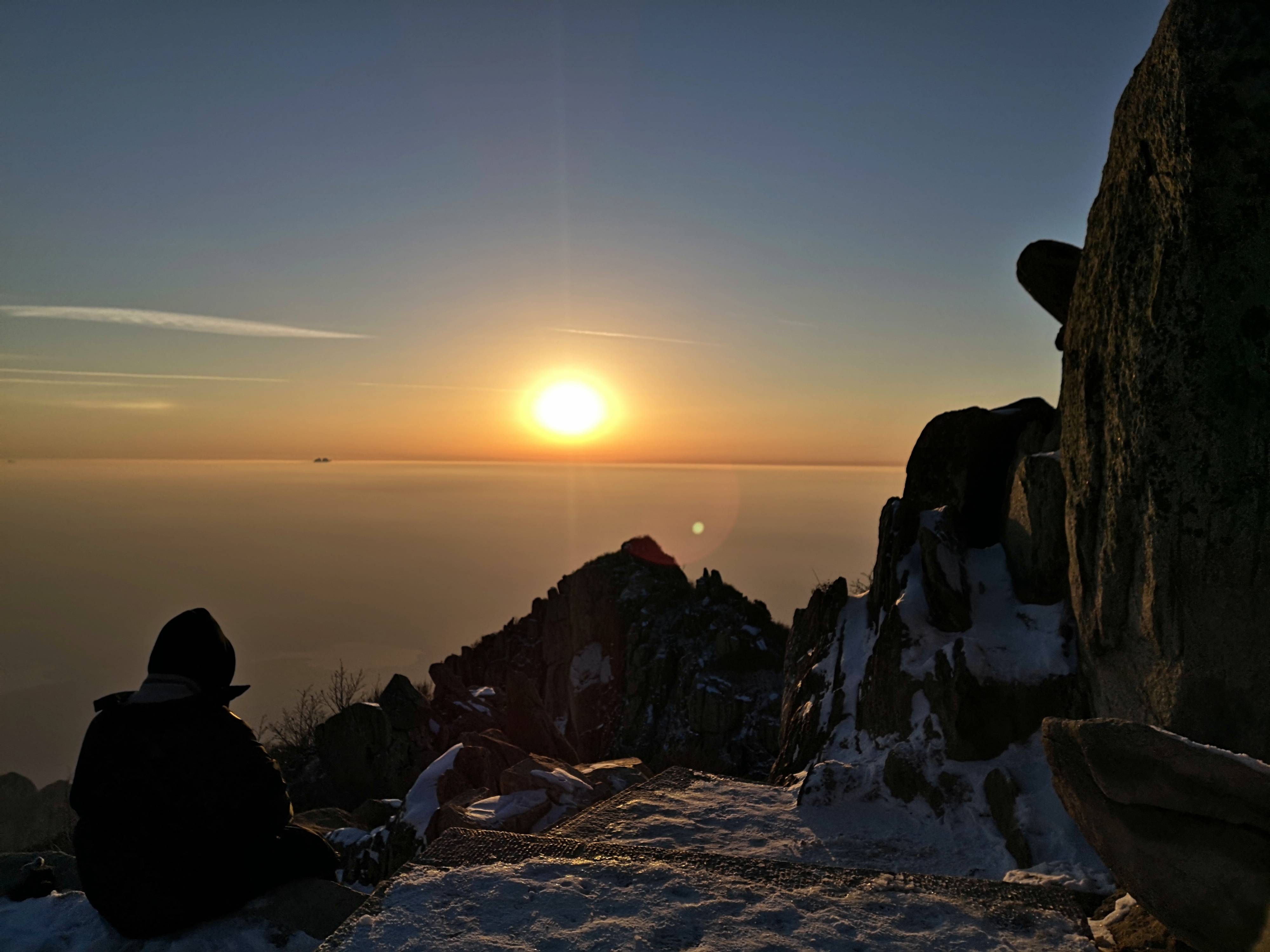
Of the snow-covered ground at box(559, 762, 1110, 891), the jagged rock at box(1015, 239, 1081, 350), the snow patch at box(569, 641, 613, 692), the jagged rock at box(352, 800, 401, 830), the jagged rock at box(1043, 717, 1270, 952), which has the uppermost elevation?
the jagged rock at box(1015, 239, 1081, 350)

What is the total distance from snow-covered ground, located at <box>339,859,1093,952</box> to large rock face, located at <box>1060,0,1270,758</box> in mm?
2319

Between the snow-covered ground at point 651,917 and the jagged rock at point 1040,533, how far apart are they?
4786 mm

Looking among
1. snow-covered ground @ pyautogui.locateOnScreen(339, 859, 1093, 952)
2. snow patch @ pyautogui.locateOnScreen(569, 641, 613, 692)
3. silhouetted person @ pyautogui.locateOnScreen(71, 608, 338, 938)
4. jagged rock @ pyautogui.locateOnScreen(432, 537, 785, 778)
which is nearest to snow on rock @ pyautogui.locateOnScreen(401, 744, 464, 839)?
silhouetted person @ pyautogui.locateOnScreen(71, 608, 338, 938)

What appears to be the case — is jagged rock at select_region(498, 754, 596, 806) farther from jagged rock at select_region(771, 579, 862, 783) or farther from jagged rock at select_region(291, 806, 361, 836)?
jagged rock at select_region(291, 806, 361, 836)

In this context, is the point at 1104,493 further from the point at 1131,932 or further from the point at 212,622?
the point at 212,622

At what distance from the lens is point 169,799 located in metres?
4.55

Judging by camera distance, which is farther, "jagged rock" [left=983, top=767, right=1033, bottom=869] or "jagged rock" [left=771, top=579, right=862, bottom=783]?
"jagged rock" [left=771, top=579, right=862, bottom=783]

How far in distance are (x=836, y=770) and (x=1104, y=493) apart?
3.81 meters

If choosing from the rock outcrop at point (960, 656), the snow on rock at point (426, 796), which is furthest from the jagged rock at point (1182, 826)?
the snow on rock at point (426, 796)

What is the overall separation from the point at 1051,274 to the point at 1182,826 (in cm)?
776

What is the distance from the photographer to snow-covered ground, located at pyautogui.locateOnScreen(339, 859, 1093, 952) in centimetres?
348

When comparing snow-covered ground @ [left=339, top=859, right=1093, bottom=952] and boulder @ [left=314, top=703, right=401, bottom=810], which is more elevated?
snow-covered ground @ [left=339, top=859, right=1093, bottom=952]

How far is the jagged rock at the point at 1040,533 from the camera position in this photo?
7.70 metres

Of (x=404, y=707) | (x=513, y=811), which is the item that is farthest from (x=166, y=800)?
(x=404, y=707)
